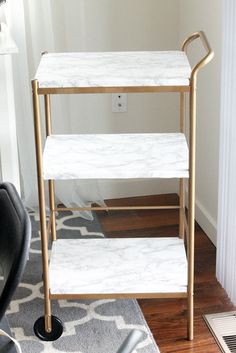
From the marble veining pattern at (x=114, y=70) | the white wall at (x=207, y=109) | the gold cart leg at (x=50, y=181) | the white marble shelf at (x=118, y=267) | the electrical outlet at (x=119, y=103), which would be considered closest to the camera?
the marble veining pattern at (x=114, y=70)

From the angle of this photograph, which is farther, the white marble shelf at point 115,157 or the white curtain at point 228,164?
the white curtain at point 228,164

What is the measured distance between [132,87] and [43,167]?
1.09 ft

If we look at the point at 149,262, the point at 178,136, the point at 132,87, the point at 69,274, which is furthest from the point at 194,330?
the point at 132,87

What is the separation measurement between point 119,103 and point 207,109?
0.46 meters

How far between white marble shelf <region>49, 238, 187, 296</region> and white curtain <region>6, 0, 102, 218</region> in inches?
22.0

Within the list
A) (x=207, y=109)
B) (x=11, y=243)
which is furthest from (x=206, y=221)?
(x=11, y=243)

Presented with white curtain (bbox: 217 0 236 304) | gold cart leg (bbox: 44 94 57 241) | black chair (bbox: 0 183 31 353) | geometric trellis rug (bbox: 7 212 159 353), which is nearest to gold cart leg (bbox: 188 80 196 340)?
geometric trellis rug (bbox: 7 212 159 353)

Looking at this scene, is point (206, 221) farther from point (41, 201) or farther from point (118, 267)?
point (41, 201)

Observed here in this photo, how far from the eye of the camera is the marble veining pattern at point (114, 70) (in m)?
1.71

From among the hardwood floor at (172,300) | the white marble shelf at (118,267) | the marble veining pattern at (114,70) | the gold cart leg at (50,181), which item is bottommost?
the hardwood floor at (172,300)

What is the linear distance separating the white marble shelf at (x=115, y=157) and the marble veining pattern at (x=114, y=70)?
23 centimetres

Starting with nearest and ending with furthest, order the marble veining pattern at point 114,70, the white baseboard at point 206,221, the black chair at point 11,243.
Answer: the black chair at point 11,243, the marble veining pattern at point 114,70, the white baseboard at point 206,221

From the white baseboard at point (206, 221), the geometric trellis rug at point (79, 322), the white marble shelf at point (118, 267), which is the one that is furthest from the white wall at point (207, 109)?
the geometric trellis rug at point (79, 322)

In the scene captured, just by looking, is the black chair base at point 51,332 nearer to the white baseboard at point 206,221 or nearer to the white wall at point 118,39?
the white baseboard at point 206,221
